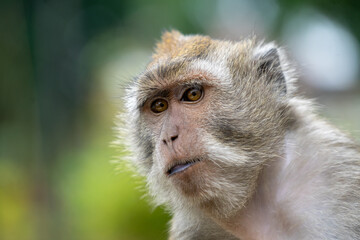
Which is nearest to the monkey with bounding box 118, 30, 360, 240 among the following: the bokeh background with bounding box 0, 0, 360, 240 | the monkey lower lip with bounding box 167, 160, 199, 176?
the monkey lower lip with bounding box 167, 160, 199, 176

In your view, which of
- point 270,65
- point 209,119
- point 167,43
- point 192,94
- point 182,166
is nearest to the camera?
point 182,166

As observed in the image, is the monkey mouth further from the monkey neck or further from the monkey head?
the monkey neck

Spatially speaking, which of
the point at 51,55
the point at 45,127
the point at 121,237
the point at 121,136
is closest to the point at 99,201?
the point at 121,237

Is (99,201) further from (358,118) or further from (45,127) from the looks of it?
(358,118)

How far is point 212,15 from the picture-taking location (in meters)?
13.6

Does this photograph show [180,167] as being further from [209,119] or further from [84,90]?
[84,90]

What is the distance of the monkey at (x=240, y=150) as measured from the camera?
148 inches

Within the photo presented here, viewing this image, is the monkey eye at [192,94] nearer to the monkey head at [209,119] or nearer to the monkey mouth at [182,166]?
the monkey head at [209,119]

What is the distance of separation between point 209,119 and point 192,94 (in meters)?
0.36

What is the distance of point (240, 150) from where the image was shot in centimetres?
399

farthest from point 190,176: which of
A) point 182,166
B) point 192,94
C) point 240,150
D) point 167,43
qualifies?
point 167,43

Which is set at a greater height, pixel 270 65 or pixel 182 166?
pixel 270 65

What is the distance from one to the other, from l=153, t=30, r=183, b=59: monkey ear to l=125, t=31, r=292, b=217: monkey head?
0.04 meters

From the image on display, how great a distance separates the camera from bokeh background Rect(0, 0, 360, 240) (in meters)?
10.7
